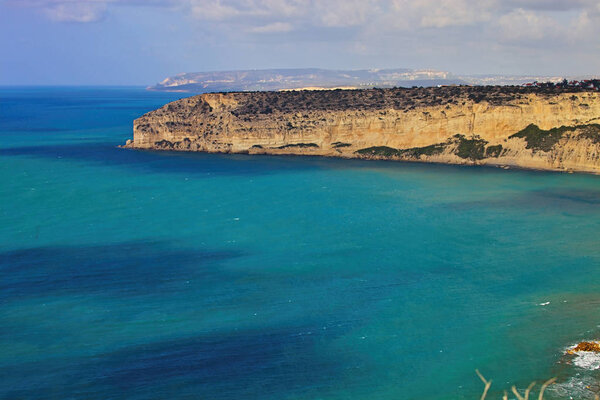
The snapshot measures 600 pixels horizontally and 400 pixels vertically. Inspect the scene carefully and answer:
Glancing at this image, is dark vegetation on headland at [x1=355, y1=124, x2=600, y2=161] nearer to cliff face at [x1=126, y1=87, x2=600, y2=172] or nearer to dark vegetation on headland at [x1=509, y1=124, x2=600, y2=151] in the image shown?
dark vegetation on headland at [x1=509, y1=124, x2=600, y2=151]

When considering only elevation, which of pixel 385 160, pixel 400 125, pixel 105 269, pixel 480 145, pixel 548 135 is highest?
pixel 400 125

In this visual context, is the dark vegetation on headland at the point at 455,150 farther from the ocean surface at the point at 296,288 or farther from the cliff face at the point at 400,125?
the ocean surface at the point at 296,288

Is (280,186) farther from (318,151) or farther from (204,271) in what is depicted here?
(204,271)

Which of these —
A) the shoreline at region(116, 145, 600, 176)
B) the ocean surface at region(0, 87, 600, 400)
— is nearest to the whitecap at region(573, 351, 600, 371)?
the ocean surface at region(0, 87, 600, 400)

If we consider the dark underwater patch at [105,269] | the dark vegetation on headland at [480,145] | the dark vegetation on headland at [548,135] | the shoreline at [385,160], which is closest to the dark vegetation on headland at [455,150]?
the dark vegetation on headland at [480,145]

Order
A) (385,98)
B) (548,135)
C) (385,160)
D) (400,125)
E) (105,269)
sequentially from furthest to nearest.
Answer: (385,98) < (400,125) < (385,160) < (548,135) < (105,269)

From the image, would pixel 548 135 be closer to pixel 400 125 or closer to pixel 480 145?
pixel 480 145

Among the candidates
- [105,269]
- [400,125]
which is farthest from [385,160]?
[105,269]

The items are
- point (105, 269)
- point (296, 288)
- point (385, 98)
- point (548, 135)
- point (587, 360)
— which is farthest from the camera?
point (385, 98)
